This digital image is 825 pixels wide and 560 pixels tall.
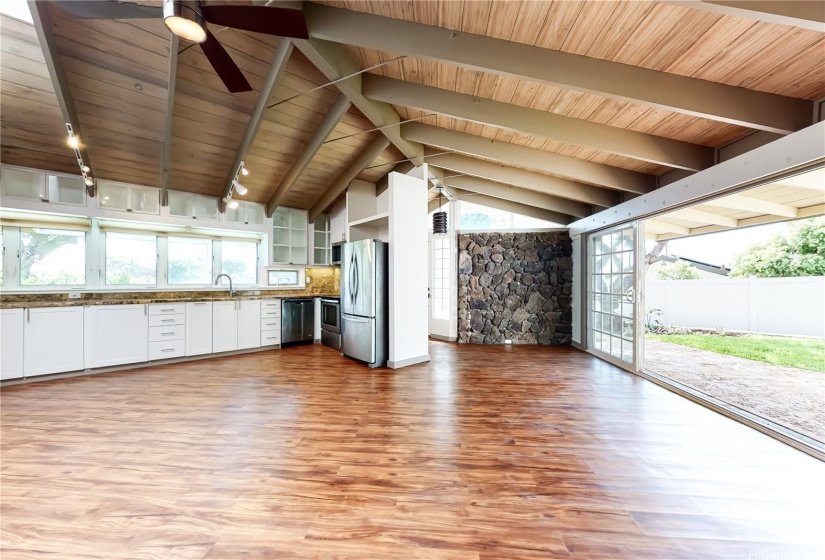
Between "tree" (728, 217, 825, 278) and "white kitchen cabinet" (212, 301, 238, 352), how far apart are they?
408 inches

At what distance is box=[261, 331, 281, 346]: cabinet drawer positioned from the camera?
5.52 meters

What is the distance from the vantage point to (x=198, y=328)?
4840 millimetres

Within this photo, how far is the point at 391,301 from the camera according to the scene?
432 centimetres

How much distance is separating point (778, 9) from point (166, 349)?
6.51 metres

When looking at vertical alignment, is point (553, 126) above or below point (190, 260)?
above

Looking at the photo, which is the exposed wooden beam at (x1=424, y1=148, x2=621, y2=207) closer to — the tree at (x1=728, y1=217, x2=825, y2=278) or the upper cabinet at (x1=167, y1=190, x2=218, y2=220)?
the upper cabinet at (x1=167, y1=190, x2=218, y2=220)

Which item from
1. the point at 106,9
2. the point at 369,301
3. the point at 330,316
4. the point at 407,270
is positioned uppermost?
the point at 106,9

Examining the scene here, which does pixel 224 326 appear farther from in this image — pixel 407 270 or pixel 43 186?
pixel 407 270

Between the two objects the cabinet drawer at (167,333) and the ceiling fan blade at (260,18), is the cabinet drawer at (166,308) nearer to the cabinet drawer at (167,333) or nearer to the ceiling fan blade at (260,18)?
the cabinet drawer at (167,333)

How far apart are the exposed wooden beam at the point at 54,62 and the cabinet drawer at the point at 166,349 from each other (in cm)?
262

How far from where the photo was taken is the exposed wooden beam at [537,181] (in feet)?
14.9

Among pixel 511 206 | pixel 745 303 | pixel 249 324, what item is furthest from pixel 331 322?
pixel 745 303

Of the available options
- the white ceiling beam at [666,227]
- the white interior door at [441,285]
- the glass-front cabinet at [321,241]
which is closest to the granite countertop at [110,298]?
the glass-front cabinet at [321,241]

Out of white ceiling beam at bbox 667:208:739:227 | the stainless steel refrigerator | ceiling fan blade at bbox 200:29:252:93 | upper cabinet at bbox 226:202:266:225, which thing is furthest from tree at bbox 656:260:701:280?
ceiling fan blade at bbox 200:29:252:93
